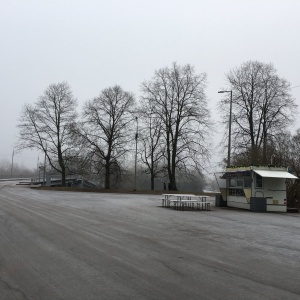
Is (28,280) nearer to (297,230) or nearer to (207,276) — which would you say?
(207,276)

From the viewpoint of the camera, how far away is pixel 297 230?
530 inches

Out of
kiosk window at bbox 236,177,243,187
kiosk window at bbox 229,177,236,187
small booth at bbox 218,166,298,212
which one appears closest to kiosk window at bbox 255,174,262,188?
small booth at bbox 218,166,298,212

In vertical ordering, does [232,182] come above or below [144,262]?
above

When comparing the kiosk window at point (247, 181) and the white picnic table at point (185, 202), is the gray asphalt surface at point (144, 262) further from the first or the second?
the kiosk window at point (247, 181)

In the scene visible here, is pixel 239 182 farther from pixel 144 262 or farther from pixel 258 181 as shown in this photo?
pixel 144 262

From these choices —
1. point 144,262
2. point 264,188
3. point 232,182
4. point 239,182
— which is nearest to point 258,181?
point 264,188

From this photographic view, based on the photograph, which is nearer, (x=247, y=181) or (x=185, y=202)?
(x=247, y=181)

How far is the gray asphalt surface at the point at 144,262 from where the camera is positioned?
18.1ft

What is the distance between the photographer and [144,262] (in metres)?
7.36

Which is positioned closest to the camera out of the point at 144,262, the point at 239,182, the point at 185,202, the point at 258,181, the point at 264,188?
the point at 144,262

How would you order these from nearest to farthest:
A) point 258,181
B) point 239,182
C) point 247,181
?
point 258,181 < point 247,181 < point 239,182

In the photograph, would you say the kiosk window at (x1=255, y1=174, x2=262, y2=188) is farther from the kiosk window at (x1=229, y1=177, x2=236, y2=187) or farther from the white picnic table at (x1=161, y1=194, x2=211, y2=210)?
the white picnic table at (x1=161, y1=194, x2=211, y2=210)

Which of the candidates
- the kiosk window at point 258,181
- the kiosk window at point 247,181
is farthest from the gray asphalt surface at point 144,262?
the kiosk window at point 247,181

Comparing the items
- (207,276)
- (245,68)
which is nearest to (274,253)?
(207,276)
